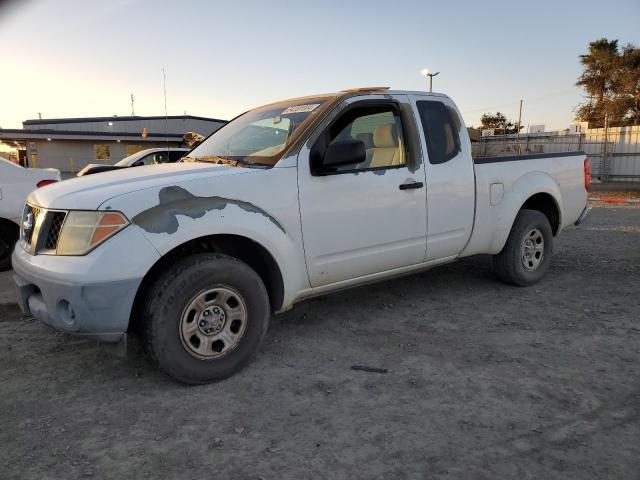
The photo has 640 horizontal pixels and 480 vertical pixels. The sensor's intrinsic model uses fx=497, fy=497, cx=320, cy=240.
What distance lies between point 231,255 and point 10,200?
13.6 feet

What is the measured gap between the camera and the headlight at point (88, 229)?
2.75 metres

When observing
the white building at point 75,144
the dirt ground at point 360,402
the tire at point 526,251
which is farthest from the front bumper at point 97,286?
the white building at point 75,144

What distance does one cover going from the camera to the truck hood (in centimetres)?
288

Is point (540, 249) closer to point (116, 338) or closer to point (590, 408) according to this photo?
point (590, 408)

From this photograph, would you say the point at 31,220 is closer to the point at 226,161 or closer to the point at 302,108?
the point at 226,161

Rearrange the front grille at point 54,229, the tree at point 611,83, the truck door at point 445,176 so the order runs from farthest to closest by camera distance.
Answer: the tree at point 611,83 < the truck door at point 445,176 < the front grille at point 54,229

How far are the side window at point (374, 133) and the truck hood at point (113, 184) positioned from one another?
33.0 inches

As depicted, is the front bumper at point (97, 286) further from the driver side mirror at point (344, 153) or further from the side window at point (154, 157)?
the side window at point (154, 157)

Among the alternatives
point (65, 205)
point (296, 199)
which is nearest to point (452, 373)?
point (296, 199)

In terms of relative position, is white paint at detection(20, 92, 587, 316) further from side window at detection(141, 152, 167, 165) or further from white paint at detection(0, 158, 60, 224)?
side window at detection(141, 152, 167, 165)

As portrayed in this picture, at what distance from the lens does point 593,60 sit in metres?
37.6

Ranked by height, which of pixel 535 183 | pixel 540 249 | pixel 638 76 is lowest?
pixel 540 249

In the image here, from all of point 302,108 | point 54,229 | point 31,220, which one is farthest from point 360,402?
point 31,220

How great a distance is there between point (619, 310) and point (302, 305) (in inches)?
110
